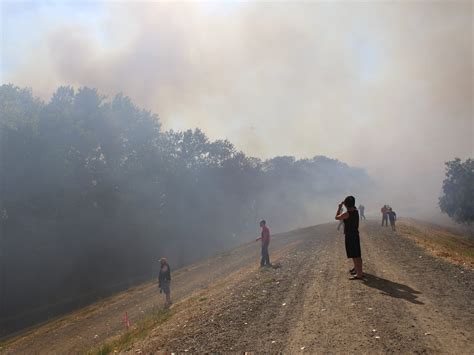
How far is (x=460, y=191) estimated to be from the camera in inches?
2581

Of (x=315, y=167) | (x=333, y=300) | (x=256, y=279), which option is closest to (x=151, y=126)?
(x=256, y=279)

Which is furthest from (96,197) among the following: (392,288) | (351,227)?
(392,288)

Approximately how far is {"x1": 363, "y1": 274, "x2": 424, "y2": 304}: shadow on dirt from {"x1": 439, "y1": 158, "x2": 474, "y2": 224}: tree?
62.5 meters

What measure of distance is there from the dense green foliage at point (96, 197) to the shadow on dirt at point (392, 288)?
26163 millimetres

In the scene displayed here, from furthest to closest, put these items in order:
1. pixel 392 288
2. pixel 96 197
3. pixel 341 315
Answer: pixel 96 197 → pixel 392 288 → pixel 341 315

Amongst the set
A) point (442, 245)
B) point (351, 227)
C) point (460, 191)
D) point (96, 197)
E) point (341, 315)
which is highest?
point (96, 197)

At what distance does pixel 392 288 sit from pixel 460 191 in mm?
64339

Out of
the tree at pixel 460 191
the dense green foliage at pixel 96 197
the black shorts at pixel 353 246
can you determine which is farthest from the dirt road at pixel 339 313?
the tree at pixel 460 191

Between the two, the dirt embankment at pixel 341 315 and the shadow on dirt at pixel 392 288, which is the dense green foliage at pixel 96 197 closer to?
the dirt embankment at pixel 341 315

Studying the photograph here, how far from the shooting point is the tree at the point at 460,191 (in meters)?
64.5

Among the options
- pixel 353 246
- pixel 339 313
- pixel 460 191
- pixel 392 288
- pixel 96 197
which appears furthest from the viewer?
pixel 460 191

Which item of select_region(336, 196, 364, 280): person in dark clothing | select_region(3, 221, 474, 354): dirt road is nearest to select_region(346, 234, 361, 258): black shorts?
select_region(336, 196, 364, 280): person in dark clothing

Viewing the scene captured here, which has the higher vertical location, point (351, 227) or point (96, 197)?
point (96, 197)

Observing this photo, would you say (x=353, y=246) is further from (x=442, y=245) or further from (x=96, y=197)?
(x=96, y=197)
